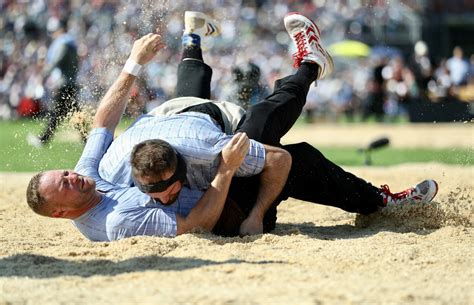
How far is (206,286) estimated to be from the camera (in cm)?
439

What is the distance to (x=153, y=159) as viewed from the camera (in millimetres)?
5336

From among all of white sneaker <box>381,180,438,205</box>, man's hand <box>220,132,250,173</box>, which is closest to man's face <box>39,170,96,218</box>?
man's hand <box>220,132,250,173</box>

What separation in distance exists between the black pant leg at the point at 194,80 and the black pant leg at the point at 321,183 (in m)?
1.33

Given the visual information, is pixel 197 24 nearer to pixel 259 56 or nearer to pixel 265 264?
pixel 265 264

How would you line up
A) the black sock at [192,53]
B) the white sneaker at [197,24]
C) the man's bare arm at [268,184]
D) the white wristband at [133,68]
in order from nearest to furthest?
the man's bare arm at [268,184] → the white wristband at [133,68] → the black sock at [192,53] → the white sneaker at [197,24]

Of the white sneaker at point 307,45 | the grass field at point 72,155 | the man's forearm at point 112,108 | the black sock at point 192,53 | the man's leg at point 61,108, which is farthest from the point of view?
the grass field at point 72,155

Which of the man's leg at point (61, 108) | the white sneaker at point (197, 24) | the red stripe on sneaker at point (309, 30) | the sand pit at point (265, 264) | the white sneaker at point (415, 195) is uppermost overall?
the white sneaker at point (197, 24)

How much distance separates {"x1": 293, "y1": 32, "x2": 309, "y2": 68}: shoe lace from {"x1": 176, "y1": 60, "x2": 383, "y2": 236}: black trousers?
0.99ft

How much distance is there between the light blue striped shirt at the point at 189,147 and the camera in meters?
5.72

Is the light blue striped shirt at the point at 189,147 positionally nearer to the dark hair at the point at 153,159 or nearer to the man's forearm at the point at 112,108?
the dark hair at the point at 153,159

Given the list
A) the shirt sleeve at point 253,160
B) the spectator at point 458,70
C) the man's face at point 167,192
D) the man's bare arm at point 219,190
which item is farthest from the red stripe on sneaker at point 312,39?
the spectator at point 458,70

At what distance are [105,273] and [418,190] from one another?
2.97m

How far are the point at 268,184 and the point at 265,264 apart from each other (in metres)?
1.24

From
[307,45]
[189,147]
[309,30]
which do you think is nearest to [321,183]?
[189,147]
